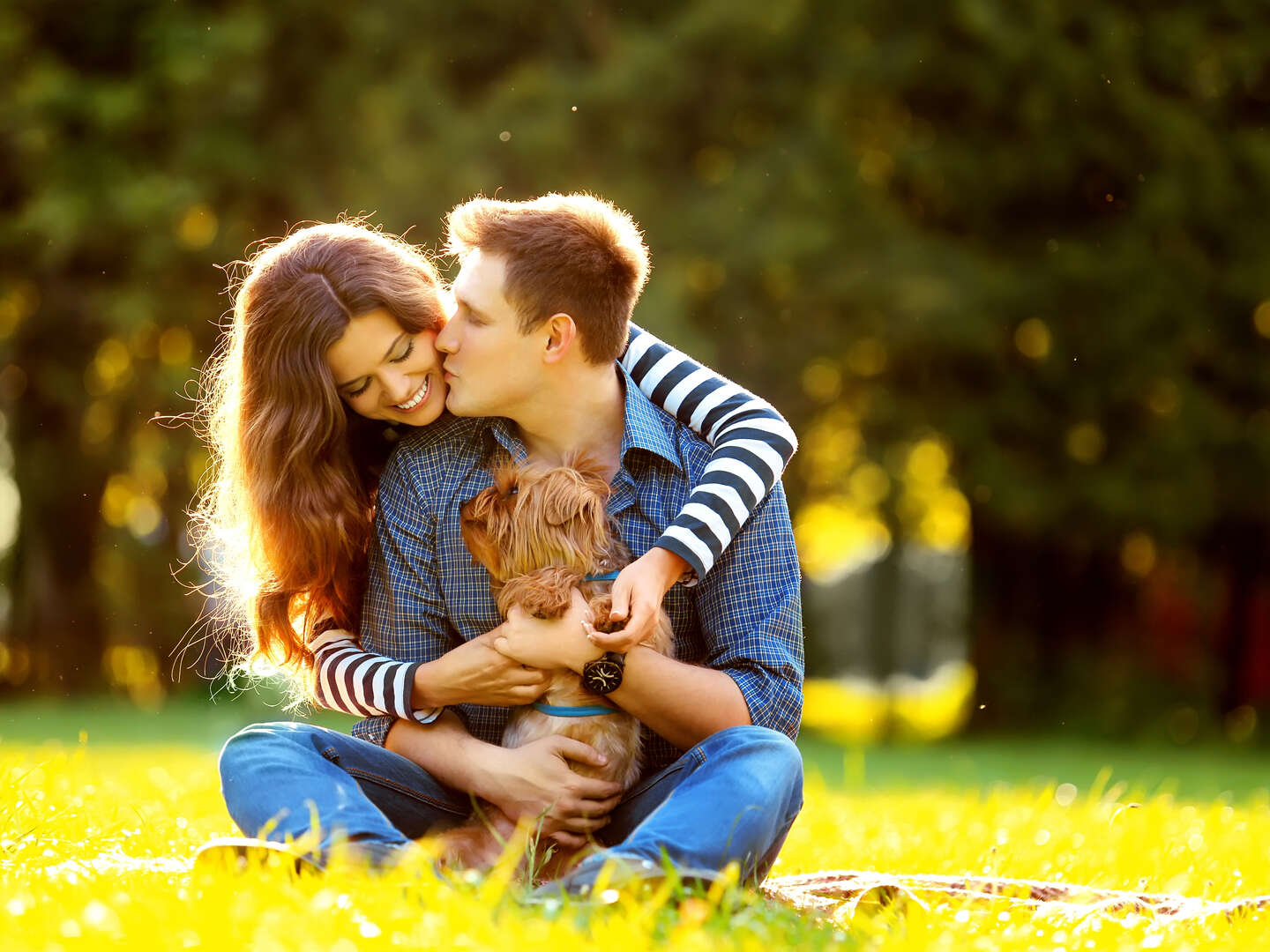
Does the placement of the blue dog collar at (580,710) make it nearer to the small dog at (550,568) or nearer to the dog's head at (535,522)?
the small dog at (550,568)

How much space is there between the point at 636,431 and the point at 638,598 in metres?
0.69

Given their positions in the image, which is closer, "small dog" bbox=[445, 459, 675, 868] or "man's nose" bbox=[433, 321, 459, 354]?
"small dog" bbox=[445, 459, 675, 868]

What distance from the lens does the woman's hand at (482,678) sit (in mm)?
3494

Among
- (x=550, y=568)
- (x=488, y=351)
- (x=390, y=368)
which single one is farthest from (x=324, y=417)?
(x=550, y=568)

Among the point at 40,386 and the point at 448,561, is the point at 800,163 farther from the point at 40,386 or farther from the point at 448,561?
the point at 448,561

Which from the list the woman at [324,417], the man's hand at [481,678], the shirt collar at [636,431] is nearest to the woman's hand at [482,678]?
the man's hand at [481,678]

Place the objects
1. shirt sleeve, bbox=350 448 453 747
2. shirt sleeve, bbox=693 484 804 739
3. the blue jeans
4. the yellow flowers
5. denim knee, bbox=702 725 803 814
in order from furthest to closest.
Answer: shirt sleeve, bbox=350 448 453 747 → shirt sleeve, bbox=693 484 804 739 → denim knee, bbox=702 725 803 814 → the blue jeans → the yellow flowers

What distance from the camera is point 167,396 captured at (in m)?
15.2

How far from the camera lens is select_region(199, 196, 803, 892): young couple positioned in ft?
11.4

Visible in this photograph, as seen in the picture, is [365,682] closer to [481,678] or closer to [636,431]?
[481,678]

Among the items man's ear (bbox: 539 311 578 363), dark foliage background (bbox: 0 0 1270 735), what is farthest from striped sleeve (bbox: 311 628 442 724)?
dark foliage background (bbox: 0 0 1270 735)

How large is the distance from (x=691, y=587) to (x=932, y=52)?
461 inches

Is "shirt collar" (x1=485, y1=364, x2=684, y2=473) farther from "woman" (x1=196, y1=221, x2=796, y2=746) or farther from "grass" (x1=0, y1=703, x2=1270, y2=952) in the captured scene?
"grass" (x1=0, y1=703, x2=1270, y2=952)

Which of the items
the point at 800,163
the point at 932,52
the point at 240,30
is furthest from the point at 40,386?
the point at 932,52
